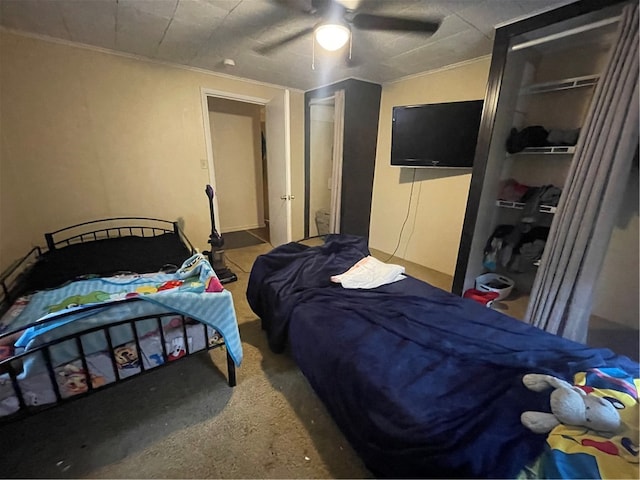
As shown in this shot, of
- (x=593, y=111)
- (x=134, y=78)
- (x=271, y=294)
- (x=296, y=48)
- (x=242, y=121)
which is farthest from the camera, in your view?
(x=242, y=121)

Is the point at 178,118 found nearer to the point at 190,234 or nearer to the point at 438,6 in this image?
the point at 190,234

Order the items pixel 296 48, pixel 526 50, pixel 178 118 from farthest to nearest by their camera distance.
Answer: pixel 178 118 → pixel 296 48 → pixel 526 50

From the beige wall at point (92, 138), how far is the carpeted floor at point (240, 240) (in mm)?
900

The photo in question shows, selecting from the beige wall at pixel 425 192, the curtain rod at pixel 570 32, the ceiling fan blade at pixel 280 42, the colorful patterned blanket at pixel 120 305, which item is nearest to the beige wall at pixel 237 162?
the ceiling fan blade at pixel 280 42

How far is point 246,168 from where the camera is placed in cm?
501

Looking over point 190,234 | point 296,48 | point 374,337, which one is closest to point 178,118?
point 190,234

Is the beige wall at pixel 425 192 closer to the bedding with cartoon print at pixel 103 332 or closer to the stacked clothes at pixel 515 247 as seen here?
the stacked clothes at pixel 515 247

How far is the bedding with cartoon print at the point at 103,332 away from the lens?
42.0 inches

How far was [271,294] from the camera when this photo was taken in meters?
1.82

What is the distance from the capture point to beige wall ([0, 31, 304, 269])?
2.30m

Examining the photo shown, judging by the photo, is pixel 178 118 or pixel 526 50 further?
pixel 178 118

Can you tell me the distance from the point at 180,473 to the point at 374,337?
106cm

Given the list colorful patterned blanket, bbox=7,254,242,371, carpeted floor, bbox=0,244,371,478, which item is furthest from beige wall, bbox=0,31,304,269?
carpeted floor, bbox=0,244,371,478

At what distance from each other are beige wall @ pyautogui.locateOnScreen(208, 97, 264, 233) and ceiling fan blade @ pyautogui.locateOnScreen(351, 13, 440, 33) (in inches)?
142
